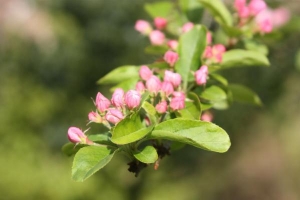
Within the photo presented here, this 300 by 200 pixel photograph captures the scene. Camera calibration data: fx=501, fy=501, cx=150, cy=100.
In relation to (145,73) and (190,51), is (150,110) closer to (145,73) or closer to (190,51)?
(145,73)

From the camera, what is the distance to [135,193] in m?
4.23

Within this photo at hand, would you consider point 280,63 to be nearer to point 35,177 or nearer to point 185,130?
point 185,130

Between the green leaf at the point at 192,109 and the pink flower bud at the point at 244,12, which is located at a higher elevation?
the pink flower bud at the point at 244,12

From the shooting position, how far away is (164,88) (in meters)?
0.99

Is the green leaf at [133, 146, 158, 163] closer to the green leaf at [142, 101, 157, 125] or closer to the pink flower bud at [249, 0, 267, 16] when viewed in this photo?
the green leaf at [142, 101, 157, 125]

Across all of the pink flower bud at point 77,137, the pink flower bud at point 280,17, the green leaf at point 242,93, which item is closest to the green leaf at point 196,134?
the pink flower bud at point 77,137

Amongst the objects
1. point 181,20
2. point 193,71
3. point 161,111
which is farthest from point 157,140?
point 181,20

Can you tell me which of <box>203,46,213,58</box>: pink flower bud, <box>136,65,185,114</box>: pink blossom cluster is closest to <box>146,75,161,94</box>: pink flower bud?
<box>136,65,185,114</box>: pink blossom cluster

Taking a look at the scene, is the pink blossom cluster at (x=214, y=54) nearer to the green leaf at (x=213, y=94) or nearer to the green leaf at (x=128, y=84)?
the green leaf at (x=213, y=94)

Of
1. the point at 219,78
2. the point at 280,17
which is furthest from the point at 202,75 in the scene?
the point at 280,17

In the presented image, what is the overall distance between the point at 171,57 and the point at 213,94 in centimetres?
12

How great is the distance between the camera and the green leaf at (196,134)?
814mm

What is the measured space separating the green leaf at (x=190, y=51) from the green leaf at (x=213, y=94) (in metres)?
0.05

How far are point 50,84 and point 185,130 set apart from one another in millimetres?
3355
